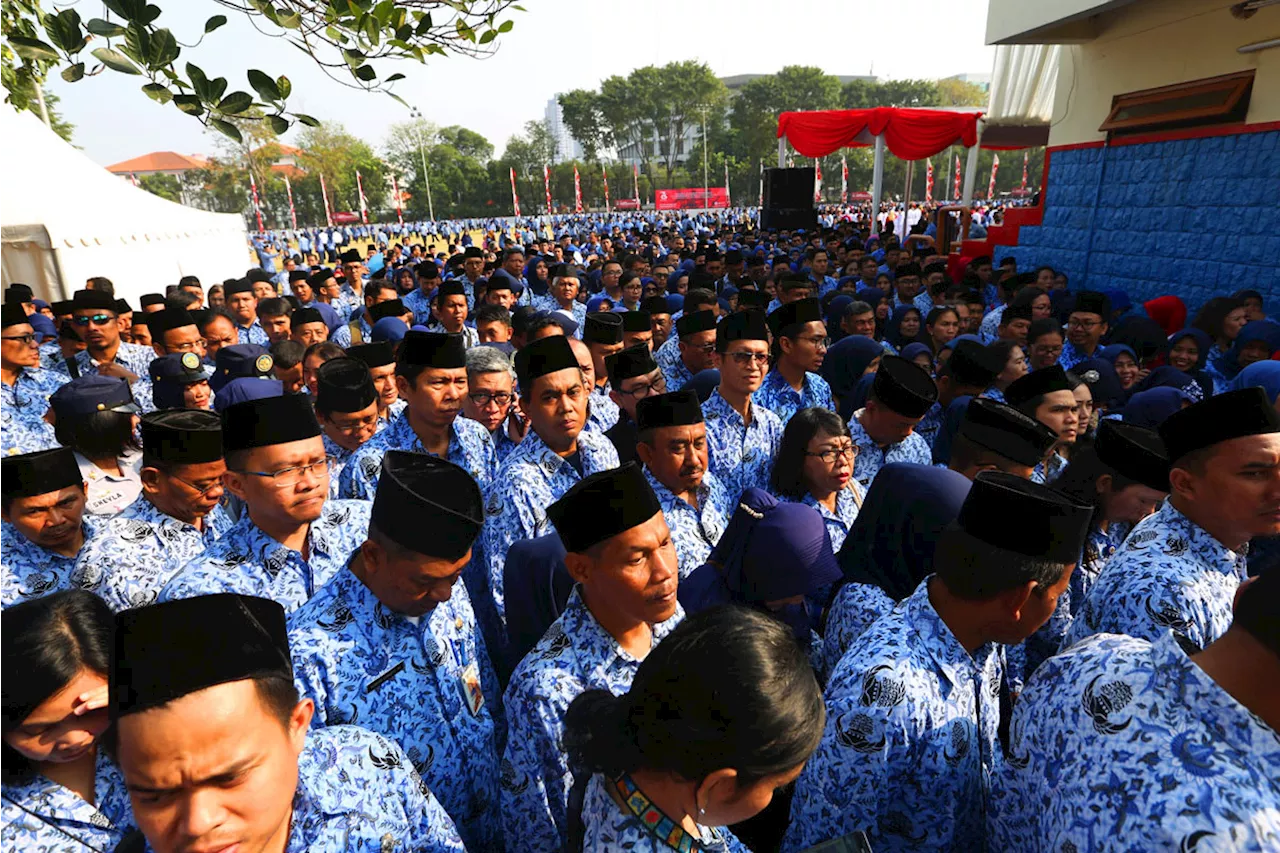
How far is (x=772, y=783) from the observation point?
137 cm

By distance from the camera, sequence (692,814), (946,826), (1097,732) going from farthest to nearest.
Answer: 1. (946,826)
2. (1097,732)
3. (692,814)

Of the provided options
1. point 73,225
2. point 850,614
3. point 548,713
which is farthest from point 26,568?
point 73,225

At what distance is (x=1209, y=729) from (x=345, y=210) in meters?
72.9

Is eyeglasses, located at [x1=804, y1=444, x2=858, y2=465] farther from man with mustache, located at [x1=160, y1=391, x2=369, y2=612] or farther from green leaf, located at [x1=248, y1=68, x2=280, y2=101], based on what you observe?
green leaf, located at [x1=248, y1=68, x2=280, y2=101]

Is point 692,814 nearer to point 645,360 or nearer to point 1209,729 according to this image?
point 1209,729

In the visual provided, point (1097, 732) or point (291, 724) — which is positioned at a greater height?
point (291, 724)

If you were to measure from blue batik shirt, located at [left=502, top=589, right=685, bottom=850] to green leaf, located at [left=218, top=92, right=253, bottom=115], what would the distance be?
2.14 meters

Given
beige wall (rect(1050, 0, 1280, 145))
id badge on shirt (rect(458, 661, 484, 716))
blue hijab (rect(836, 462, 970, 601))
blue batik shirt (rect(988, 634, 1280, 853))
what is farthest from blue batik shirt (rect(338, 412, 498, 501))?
beige wall (rect(1050, 0, 1280, 145))

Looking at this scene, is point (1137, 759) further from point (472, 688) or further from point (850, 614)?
point (472, 688)

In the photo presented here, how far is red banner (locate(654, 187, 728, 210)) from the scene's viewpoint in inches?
2148

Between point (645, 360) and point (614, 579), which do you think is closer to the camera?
point (614, 579)

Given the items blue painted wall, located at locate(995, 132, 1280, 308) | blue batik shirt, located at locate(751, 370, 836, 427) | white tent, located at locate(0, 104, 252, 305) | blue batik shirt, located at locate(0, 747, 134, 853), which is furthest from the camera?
white tent, located at locate(0, 104, 252, 305)

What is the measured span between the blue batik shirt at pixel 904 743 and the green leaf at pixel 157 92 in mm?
2875

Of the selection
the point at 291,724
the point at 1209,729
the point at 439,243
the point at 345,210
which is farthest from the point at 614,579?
the point at 345,210
